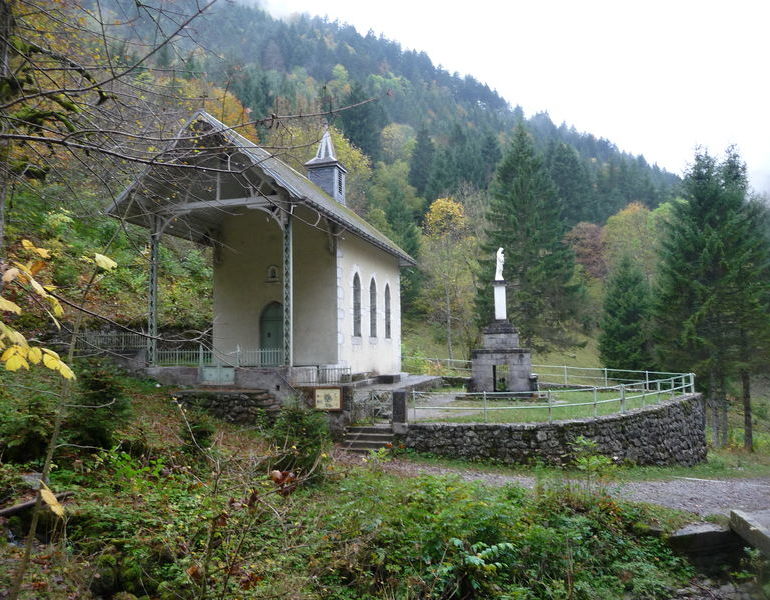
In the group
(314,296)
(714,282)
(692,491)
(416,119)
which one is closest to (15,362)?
(692,491)

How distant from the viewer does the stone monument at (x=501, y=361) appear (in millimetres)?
17891

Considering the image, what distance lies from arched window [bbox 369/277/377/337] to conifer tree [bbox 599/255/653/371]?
655 inches

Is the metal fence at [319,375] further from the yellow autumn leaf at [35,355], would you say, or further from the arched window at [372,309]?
the yellow autumn leaf at [35,355]

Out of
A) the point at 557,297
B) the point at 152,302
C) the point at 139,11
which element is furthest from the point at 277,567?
the point at 557,297

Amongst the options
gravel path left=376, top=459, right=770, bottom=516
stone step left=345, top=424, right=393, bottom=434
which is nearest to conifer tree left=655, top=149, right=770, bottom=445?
A: gravel path left=376, top=459, right=770, bottom=516

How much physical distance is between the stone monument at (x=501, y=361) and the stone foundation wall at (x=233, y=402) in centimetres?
772

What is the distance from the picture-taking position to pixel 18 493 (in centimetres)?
530

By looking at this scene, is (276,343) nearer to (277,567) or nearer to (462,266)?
(277,567)

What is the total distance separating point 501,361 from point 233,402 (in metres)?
9.01

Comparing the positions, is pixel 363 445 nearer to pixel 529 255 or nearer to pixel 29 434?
pixel 29 434

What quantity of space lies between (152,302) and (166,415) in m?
4.56

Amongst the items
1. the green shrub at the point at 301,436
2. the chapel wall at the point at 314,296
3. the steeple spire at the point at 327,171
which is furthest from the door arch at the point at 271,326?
the green shrub at the point at 301,436

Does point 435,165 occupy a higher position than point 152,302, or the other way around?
point 435,165

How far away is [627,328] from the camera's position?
30.3 metres
